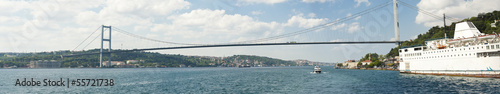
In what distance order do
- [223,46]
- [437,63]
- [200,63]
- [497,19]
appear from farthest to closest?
[200,63], [223,46], [497,19], [437,63]

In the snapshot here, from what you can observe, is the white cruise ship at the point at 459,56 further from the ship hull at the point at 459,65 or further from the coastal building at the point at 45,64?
the coastal building at the point at 45,64

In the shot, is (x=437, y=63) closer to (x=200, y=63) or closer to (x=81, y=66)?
(x=81, y=66)

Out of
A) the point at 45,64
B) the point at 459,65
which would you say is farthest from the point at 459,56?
the point at 45,64

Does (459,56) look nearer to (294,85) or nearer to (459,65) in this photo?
(459,65)

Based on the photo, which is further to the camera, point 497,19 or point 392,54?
point 392,54

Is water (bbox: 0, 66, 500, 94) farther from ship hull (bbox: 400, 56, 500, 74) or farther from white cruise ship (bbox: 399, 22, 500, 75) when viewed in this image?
white cruise ship (bbox: 399, 22, 500, 75)

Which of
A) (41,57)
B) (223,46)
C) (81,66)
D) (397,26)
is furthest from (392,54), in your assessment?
(41,57)

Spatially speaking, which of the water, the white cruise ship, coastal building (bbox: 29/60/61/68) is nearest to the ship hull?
the white cruise ship

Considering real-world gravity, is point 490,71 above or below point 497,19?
below

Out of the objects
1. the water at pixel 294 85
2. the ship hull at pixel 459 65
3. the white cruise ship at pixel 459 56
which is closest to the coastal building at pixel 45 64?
the water at pixel 294 85
